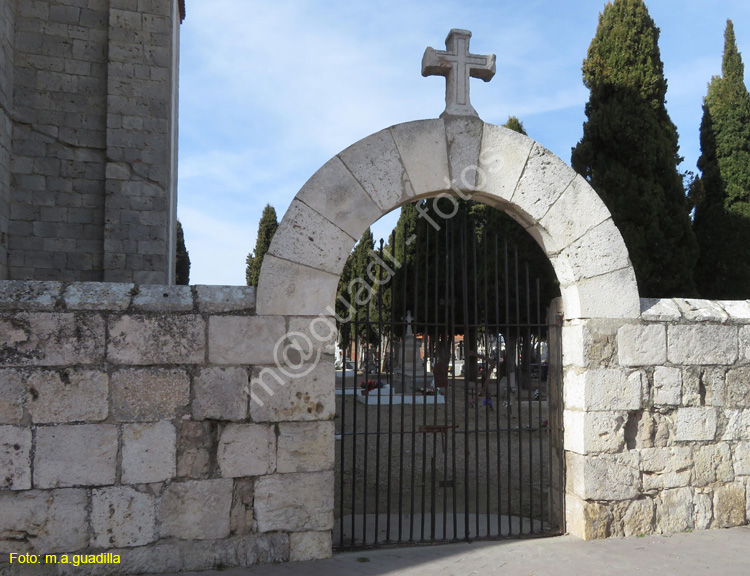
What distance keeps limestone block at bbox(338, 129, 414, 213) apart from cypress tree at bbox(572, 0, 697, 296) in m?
9.01

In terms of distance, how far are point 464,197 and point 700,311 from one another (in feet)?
6.49

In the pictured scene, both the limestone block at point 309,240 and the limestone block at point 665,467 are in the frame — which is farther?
the limestone block at point 665,467

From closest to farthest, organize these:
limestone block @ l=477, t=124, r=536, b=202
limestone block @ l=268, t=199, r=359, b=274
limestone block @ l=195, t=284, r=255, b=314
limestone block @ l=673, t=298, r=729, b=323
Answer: limestone block @ l=195, t=284, r=255, b=314 < limestone block @ l=268, t=199, r=359, b=274 < limestone block @ l=477, t=124, r=536, b=202 < limestone block @ l=673, t=298, r=729, b=323

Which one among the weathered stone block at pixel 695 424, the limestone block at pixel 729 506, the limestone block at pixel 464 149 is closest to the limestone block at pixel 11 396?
the limestone block at pixel 464 149

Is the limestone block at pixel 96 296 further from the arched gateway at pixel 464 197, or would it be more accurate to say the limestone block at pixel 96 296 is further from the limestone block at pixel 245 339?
the arched gateway at pixel 464 197

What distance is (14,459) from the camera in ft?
10.9

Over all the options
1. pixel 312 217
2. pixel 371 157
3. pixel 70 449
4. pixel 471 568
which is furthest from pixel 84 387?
pixel 471 568

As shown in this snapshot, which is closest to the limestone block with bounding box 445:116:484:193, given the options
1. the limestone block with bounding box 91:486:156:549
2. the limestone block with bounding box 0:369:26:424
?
the limestone block with bounding box 91:486:156:549

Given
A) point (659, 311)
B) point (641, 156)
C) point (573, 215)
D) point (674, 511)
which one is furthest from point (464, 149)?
point (641, 156)

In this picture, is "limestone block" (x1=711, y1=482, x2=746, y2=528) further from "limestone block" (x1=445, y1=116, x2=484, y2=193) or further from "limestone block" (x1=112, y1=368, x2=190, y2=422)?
"limestone block" (x1=112, y1=368, x2=190, y2=422)

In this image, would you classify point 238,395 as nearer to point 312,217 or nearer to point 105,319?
point 105,319

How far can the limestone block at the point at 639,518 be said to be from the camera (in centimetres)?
414

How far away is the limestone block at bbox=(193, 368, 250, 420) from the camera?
3.57 m

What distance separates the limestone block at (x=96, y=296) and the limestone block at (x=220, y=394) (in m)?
0.63
